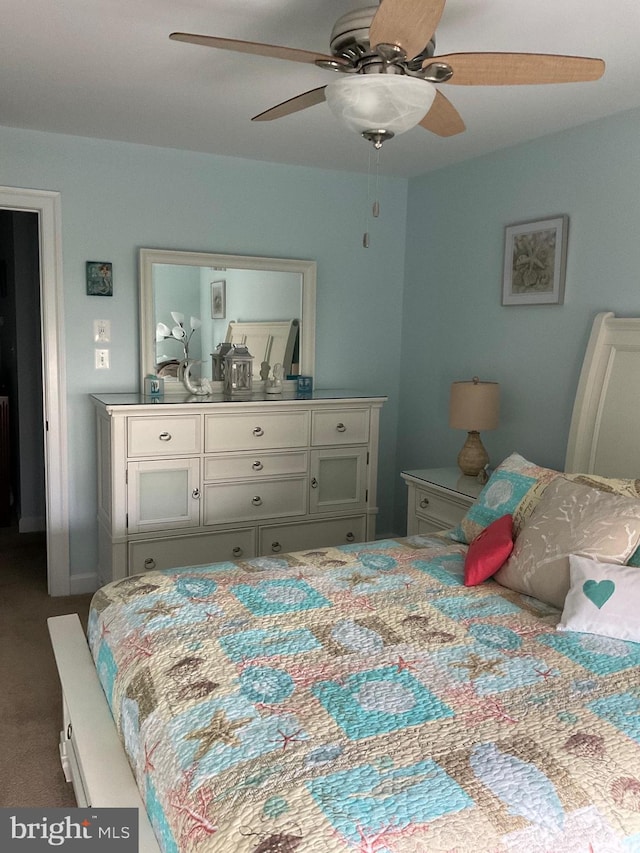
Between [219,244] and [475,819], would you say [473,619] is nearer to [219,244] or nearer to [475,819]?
[475,819]

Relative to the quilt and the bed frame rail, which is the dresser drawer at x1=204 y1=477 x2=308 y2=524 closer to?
the bed frame rail

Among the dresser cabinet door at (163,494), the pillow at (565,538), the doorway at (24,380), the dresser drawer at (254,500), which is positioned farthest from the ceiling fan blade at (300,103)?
the doorway at (24,380)

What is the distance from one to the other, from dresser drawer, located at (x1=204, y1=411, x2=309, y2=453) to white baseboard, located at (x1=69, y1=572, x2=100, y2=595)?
1021 millimetres

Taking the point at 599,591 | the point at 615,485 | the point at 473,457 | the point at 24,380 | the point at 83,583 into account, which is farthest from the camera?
the point at 24,380

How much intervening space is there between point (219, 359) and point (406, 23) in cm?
252

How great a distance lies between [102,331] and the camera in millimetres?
3758

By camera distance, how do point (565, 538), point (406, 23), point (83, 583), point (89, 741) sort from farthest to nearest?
point (83, 583)
point (565, 538)
point (89, 741)
point (406, 23)

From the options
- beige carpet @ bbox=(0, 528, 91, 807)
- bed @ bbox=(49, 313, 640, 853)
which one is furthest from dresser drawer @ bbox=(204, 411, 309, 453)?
bed @ bbox=(49, 313, 640, 853)

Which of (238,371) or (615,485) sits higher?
(238,371)

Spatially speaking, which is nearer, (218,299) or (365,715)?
(365,715)

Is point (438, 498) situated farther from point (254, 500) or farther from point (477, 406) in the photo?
point (254, 500)

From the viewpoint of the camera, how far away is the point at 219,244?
3986 millimetres

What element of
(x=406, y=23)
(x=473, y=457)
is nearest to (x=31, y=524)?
(x=473, y=457)

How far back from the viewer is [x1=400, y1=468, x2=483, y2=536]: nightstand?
130 inches
